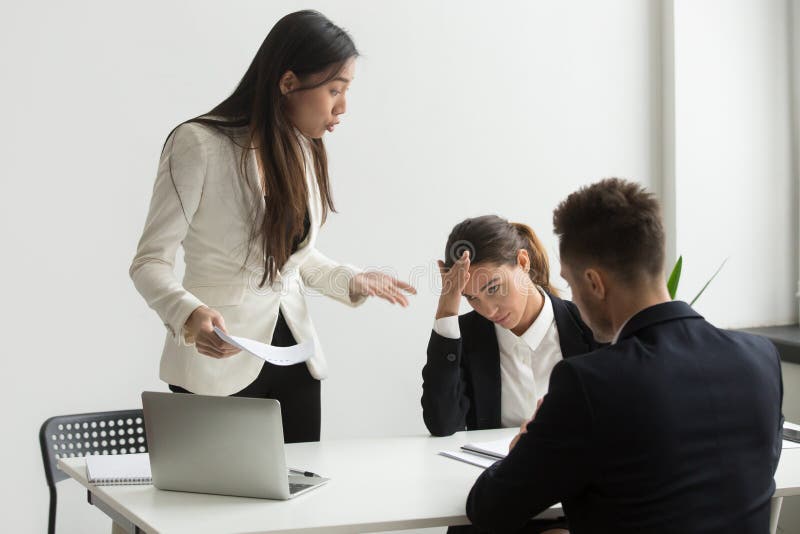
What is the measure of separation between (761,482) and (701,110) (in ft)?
8.64

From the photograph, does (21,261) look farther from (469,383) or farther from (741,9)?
(741,9)

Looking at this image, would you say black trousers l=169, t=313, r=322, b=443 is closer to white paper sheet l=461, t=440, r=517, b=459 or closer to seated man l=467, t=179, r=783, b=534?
white paper sheet l=461, t=440, r=517, b=459

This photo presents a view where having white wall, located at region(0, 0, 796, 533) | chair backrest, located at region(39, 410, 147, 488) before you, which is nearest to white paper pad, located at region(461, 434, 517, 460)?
chair backrest, located at region(39, 410, 147, 488)

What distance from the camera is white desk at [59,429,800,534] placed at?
1489mm

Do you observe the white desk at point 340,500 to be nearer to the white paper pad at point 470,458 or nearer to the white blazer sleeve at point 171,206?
the white paper pad at point 470,458

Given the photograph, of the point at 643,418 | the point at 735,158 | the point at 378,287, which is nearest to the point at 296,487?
the point at 378,287

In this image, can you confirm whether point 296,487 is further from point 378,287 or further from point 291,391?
point 378,287

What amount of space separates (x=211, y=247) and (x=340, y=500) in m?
0.68

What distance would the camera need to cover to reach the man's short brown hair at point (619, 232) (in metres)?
1.39

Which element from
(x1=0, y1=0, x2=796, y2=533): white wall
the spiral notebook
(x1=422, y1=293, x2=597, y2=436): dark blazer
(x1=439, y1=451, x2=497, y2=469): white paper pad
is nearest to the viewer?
the spiral notebook

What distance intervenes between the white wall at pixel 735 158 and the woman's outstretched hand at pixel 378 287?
1939 millimetres

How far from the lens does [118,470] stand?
1.79 m

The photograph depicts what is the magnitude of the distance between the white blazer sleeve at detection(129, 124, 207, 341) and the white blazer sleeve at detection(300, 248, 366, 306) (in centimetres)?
36

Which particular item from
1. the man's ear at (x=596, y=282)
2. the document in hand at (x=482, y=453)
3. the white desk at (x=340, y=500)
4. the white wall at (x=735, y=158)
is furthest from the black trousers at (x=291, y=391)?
the white wall at (x=735, y=158)
